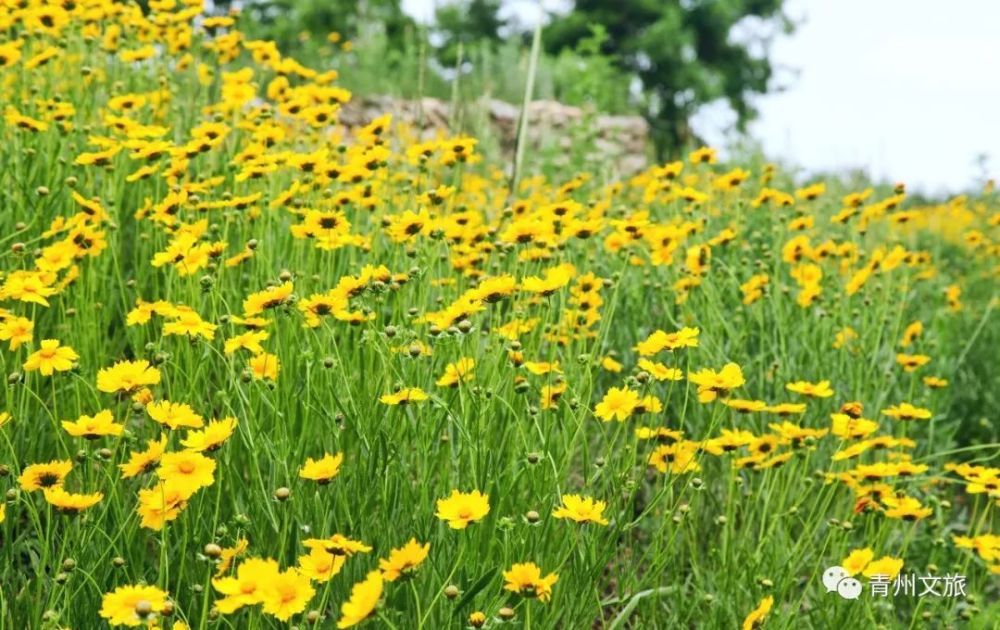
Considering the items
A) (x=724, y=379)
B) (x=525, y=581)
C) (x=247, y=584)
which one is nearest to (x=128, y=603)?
(x=247, y=584)

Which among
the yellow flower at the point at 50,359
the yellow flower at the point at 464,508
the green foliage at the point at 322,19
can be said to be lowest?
the yellow flower at the point at 464,508

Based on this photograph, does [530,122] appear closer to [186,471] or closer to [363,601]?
[186,471]

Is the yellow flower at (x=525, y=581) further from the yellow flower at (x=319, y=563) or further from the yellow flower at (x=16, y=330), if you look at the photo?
the yellow flower at (x=16, y=330)

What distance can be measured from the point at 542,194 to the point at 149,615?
3542 millimetres

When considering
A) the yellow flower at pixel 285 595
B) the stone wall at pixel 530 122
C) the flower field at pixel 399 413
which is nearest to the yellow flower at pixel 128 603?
the flower field at pixel 399 413

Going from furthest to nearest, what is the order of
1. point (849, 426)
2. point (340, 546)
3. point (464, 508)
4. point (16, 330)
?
point (849, 426) < point (16, 330) < point (464, 508) < point (340, 546)

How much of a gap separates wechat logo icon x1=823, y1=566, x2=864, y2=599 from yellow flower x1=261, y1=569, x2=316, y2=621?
42.8 inches

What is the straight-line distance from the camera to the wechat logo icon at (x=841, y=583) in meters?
1.98

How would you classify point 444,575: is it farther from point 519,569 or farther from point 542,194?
point 542,194

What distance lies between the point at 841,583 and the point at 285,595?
1.15 meters

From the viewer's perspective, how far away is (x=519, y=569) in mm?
1395

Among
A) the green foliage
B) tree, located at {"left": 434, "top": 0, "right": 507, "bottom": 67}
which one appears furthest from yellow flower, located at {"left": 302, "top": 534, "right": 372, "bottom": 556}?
tree, located at {"left": 434, "top": 0, "right": 507, "bottom": 67}

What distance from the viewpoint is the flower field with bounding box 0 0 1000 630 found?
5.46ft

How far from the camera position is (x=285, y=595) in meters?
1.30
